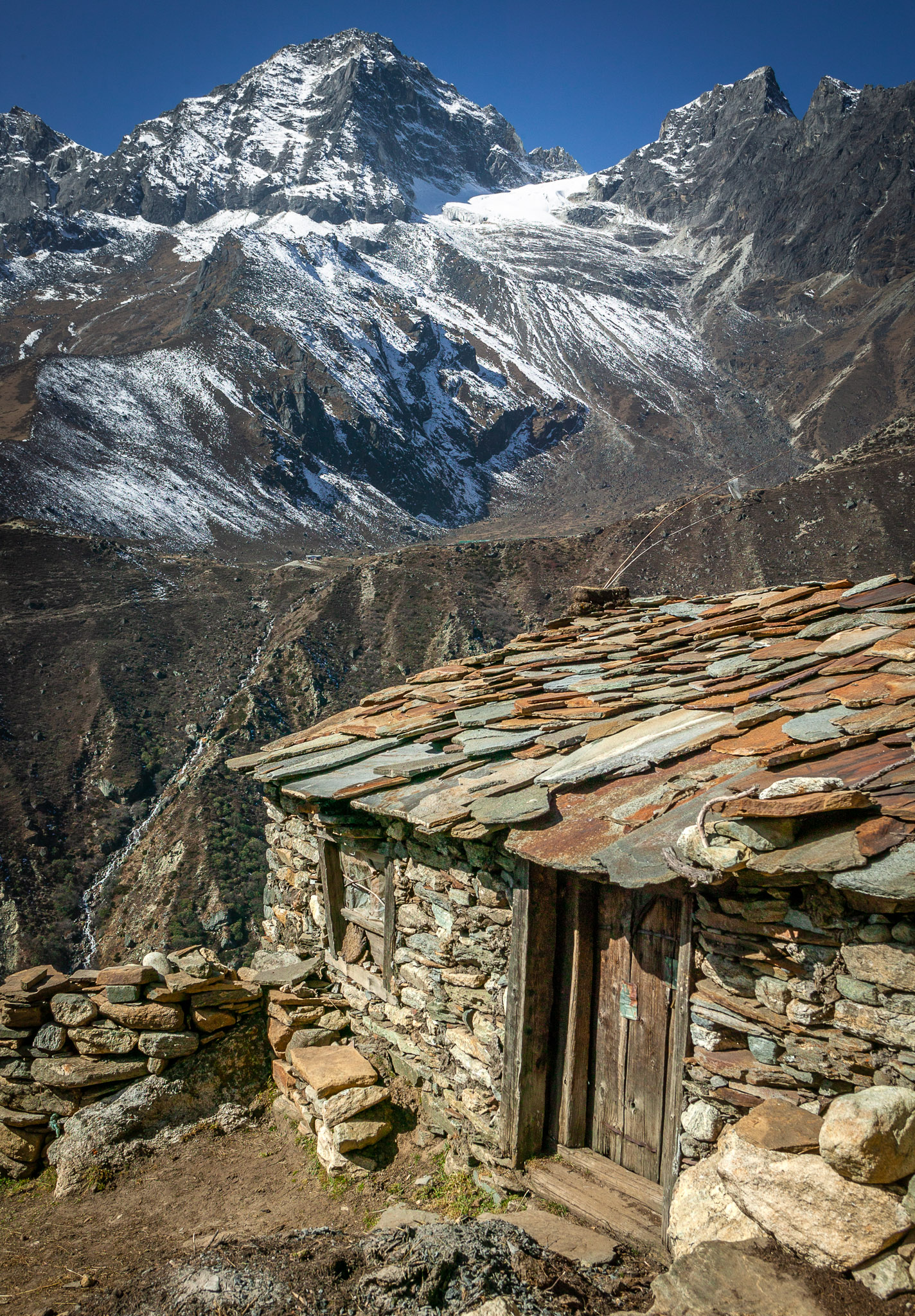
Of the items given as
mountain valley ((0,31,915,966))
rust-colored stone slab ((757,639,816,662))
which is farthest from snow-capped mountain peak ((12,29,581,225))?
rust-colored stone slab ((757,639,816,662))

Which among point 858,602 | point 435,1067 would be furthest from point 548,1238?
point 858,602

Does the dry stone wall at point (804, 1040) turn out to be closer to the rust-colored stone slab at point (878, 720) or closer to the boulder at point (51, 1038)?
the rust-colored stone slab at point (878, 720)

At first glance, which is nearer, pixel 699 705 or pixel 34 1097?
pixel 699 705

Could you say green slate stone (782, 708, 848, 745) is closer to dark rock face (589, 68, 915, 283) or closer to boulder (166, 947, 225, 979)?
boulder (166, 947, 225, 979)

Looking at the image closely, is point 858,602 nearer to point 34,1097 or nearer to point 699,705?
point 699,705

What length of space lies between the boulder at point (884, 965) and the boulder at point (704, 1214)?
1.02 m

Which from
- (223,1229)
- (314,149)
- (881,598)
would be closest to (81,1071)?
(223,1229)

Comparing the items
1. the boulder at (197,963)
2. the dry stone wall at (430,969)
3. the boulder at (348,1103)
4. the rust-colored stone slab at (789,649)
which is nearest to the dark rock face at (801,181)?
Answer: the rust-colored stone slab at (789,649)

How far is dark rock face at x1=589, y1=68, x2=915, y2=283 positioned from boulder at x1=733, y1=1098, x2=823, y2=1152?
96558mm

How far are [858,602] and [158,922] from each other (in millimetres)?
16116

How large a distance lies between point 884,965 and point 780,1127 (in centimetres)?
83

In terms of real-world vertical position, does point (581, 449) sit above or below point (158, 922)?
above

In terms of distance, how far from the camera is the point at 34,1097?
6047 mm

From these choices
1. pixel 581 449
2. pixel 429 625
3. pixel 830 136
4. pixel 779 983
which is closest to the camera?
pixel 779 983
